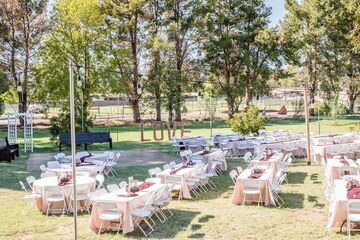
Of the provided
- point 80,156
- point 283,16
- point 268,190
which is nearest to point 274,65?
point 283,16

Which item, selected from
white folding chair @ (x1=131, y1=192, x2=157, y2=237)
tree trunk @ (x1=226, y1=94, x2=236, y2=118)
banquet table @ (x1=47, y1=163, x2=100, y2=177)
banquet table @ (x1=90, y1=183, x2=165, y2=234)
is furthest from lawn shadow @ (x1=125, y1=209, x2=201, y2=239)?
tree trunk @ (x1=226, y1=94, x2=236, y2=118)

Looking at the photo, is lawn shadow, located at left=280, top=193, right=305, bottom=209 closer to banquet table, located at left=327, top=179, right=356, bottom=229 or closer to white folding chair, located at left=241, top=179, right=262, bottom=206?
white folding chair, located at left=241, top=179, right=262, bottom=206

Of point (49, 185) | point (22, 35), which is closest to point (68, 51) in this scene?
point (22, 35)

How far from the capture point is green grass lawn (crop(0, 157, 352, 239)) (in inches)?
333

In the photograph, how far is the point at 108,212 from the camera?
8.67m

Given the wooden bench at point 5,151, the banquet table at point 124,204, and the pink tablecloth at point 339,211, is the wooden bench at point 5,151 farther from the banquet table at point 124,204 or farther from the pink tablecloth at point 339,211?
the pink tablecloth at point 339,211

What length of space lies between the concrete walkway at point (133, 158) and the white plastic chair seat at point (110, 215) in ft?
28.0

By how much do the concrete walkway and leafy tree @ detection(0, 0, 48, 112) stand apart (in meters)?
18.1

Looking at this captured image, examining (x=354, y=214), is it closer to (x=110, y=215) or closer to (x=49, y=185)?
(x=110, y=215)

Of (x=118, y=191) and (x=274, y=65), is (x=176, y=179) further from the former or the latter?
(x=274, y=65)

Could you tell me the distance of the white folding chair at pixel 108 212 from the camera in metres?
8.45

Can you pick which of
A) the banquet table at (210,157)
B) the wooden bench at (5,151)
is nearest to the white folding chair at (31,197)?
the banquet table at (210,157)

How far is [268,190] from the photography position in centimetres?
1055

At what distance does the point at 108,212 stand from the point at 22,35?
32757 mm
